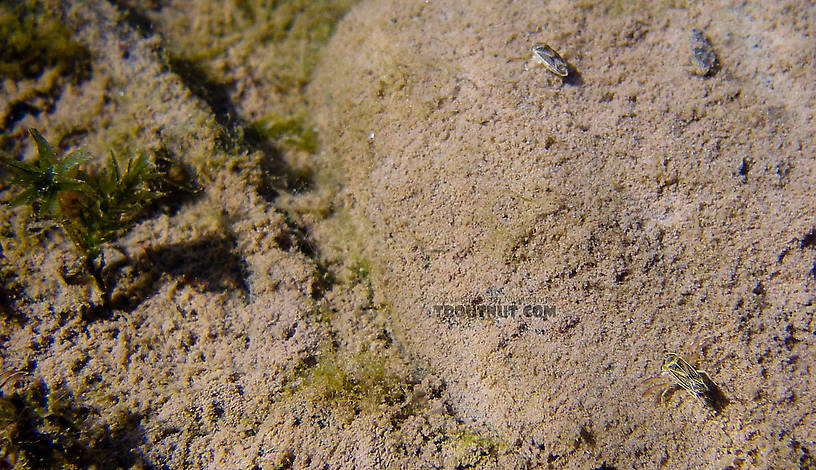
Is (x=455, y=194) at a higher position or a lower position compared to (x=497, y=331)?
higher

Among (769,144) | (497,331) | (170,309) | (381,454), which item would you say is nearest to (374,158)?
(497,331)

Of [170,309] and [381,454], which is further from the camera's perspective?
[170,309]

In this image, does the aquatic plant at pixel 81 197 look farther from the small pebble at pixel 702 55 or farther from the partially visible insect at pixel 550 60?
the small pebble at pixel 702 55

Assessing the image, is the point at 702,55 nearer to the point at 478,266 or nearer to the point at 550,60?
the point at 550,60

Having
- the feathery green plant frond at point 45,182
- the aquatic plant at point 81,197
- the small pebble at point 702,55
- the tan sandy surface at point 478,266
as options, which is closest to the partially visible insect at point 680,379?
the tan sandy surface at point 478,266

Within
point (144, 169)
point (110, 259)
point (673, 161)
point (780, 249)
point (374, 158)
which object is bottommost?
point (780, 249)

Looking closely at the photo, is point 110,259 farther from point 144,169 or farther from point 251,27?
point 251,27
